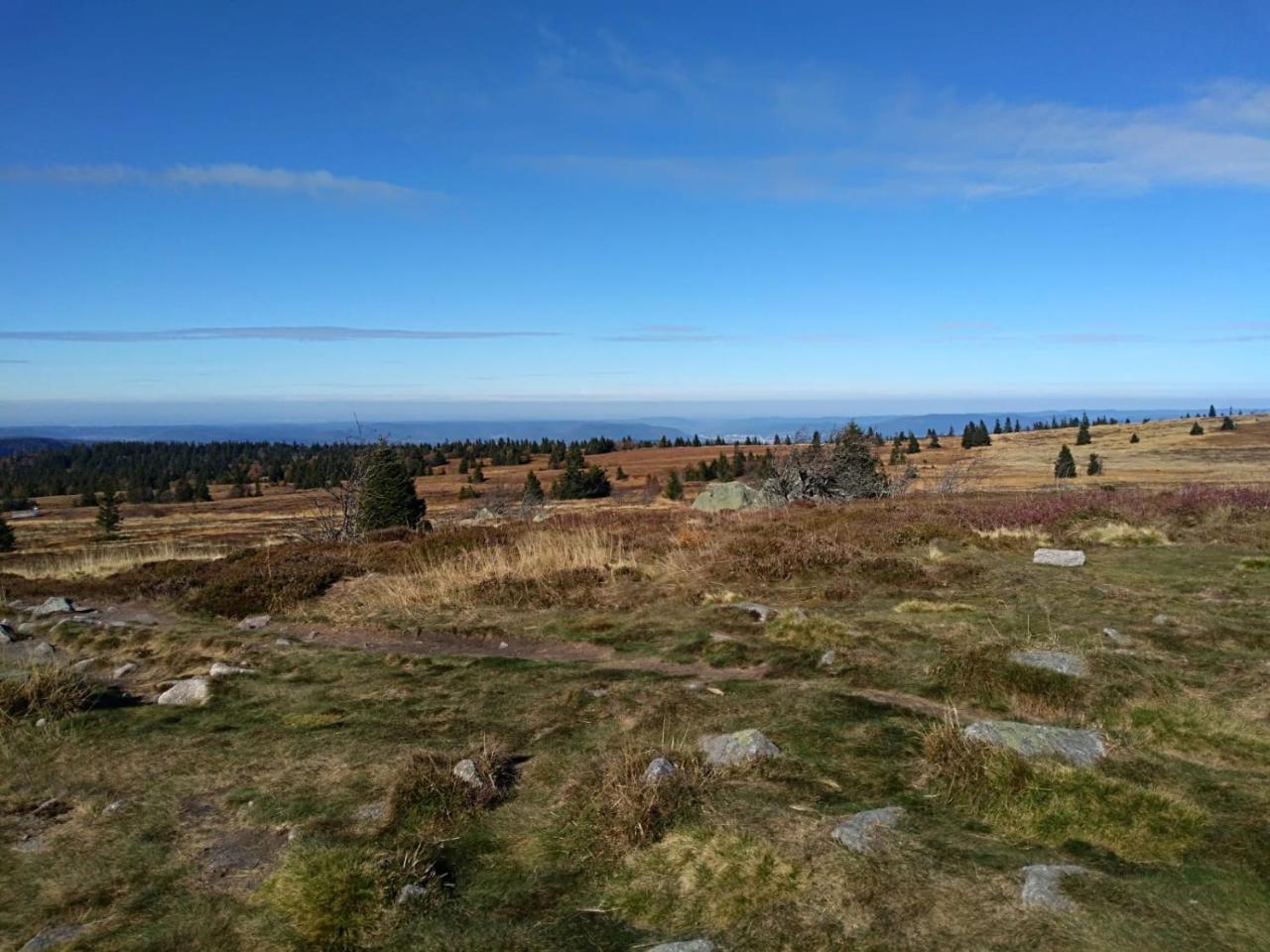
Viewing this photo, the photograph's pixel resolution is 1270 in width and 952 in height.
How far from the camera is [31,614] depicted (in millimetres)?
14008

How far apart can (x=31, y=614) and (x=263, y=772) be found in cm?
1079

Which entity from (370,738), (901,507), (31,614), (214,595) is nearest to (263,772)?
(370,738)

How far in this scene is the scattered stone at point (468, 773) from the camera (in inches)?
226

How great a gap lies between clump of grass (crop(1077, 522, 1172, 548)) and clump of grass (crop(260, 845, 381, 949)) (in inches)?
614

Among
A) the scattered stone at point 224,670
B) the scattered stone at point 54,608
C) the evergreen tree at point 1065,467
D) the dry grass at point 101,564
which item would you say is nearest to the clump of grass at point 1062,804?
the scattered stone at point 224,670

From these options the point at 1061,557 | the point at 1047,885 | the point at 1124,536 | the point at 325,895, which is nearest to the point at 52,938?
the point at 325,895

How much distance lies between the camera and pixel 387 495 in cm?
3250

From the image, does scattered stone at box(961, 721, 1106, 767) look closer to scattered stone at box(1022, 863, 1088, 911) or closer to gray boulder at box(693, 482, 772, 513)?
scattered stone at box(1022, 863, 1088, 911)

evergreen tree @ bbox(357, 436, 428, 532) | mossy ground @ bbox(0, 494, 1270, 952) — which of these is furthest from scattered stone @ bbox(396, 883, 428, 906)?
evergreen tree @ bbox(357, 436, 428, 532)

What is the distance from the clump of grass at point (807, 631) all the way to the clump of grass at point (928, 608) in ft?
3.64

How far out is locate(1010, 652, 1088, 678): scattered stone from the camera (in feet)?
24.8

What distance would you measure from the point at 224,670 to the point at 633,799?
21.1 ft

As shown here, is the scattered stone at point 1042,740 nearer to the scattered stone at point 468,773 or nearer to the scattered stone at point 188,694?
the scattered stone at point 468,773

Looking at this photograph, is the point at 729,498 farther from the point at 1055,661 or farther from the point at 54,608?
the point at 1055,661
